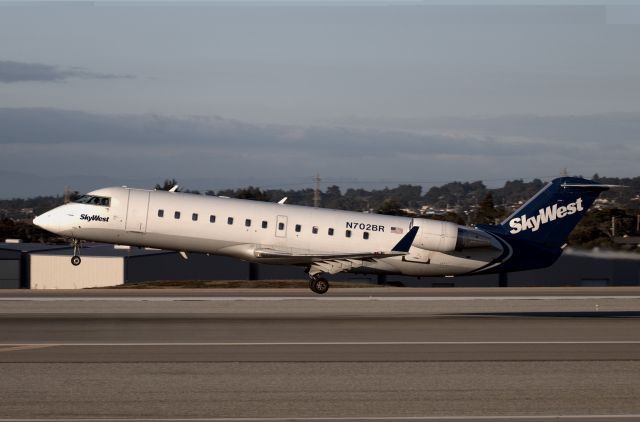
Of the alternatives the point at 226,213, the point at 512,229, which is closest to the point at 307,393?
the point at 226,213

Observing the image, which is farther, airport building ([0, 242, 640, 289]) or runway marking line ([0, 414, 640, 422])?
airport building ([0, 242, 640, 289])

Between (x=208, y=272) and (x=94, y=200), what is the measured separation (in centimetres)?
2558

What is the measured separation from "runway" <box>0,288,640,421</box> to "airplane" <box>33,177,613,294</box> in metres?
3.40

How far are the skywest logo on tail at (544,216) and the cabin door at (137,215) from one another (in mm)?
13848

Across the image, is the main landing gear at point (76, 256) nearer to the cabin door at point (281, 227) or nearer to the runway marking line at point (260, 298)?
the runway marking line at point (260, 298)

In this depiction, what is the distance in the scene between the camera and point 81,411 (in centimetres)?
1441

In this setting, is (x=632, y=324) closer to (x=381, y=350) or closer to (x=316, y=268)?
(x=381, y=350)

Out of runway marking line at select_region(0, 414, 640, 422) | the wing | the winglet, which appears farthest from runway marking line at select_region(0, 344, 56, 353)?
the winglet

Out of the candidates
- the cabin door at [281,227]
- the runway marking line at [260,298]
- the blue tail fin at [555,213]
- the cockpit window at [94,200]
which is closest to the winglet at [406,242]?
the runway marking line at [260,298]

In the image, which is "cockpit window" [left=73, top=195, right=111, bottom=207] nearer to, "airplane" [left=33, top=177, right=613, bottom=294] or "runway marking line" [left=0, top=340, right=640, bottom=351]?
"airplane" [left=33, top=177, right=613, bottom=294]

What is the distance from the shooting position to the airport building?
199 ft

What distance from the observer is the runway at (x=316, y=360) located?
14797 millimetres

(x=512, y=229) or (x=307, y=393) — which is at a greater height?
(x=512, y=229)

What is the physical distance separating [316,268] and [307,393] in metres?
22.1
